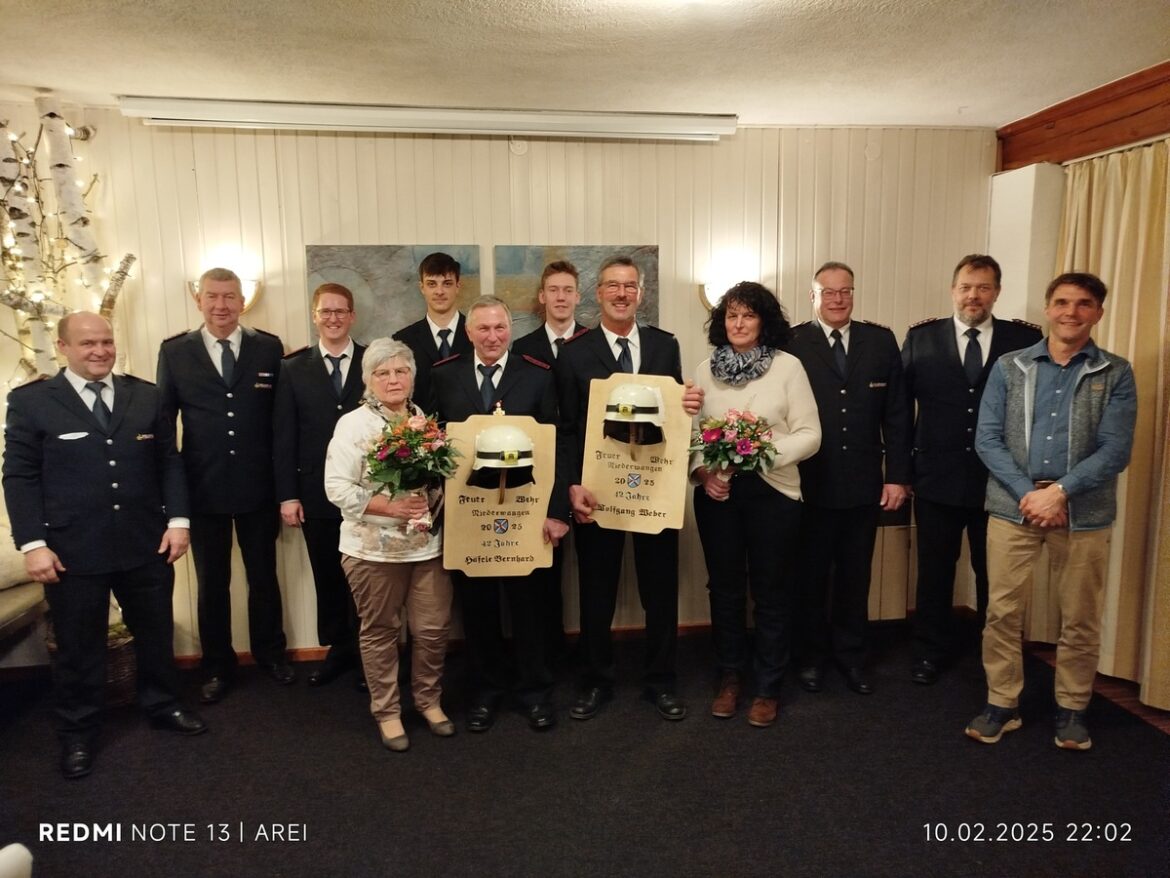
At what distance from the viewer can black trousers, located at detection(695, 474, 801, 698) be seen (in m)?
3.12

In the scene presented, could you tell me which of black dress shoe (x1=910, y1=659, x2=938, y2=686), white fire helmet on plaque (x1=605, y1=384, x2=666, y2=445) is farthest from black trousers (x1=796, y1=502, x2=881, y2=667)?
white fire helmet on plaque (x1=605, y1=384, x2=666, y2=445)

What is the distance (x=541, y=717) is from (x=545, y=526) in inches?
33.0

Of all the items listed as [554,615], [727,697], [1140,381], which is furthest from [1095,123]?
[554,615]

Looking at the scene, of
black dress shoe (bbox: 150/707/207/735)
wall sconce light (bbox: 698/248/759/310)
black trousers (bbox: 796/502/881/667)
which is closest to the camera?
black dress shoe (bbox: 150/707/207/735)

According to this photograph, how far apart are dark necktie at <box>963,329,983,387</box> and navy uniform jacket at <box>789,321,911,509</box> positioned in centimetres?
31

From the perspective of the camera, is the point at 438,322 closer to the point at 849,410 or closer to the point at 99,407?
the point at 99,407

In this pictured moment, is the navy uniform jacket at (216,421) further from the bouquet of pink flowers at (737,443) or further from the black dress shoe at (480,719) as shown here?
the bouquet of pink flowers at (737,443)

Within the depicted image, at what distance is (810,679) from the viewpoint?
3.55m

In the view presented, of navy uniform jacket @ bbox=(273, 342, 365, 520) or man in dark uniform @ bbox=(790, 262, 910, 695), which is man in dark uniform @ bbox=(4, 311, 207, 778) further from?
man in dark uniform @ bbox=(790, 262, 910, 695)

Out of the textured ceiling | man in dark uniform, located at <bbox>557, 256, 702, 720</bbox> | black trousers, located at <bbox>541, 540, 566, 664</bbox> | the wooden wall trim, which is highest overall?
the textured ceiling

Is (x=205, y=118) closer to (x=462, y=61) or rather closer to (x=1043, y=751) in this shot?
(x=462, y=61)

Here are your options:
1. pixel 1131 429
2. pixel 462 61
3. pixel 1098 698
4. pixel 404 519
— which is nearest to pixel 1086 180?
pixel 1131 429

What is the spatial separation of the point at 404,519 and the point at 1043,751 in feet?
8.86

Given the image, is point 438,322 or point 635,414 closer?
point 635,414
